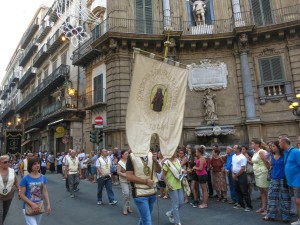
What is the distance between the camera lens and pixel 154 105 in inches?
177

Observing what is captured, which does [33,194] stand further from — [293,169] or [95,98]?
[95,98]

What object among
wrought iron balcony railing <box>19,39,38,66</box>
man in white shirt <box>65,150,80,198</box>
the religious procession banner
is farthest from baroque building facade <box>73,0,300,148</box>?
wrought iron balcony railing <box>19,39,38,66</box>

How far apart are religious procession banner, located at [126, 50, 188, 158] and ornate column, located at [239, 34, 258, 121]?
12908 millimetres

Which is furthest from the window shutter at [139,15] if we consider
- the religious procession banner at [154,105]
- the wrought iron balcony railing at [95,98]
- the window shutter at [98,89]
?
the religious procession banner at [154,105]

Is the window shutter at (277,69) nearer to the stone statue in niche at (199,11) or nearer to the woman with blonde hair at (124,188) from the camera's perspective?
the stone statue in niche at (199,11)

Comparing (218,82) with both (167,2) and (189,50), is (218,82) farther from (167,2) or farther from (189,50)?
(167,2)

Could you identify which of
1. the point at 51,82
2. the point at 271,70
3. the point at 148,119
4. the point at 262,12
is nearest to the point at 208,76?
the point at 271,70

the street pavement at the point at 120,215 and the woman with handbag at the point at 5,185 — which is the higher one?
the woman with handbag at the point at 5,185

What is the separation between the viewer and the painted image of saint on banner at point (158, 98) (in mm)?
4465

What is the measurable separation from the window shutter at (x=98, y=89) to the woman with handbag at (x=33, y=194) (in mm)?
14281

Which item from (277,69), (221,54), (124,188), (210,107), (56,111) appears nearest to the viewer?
(124,188)

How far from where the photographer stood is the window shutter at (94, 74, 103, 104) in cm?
1881

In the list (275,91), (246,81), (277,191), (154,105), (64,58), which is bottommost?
(277,191)

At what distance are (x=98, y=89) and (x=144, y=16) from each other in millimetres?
5876
